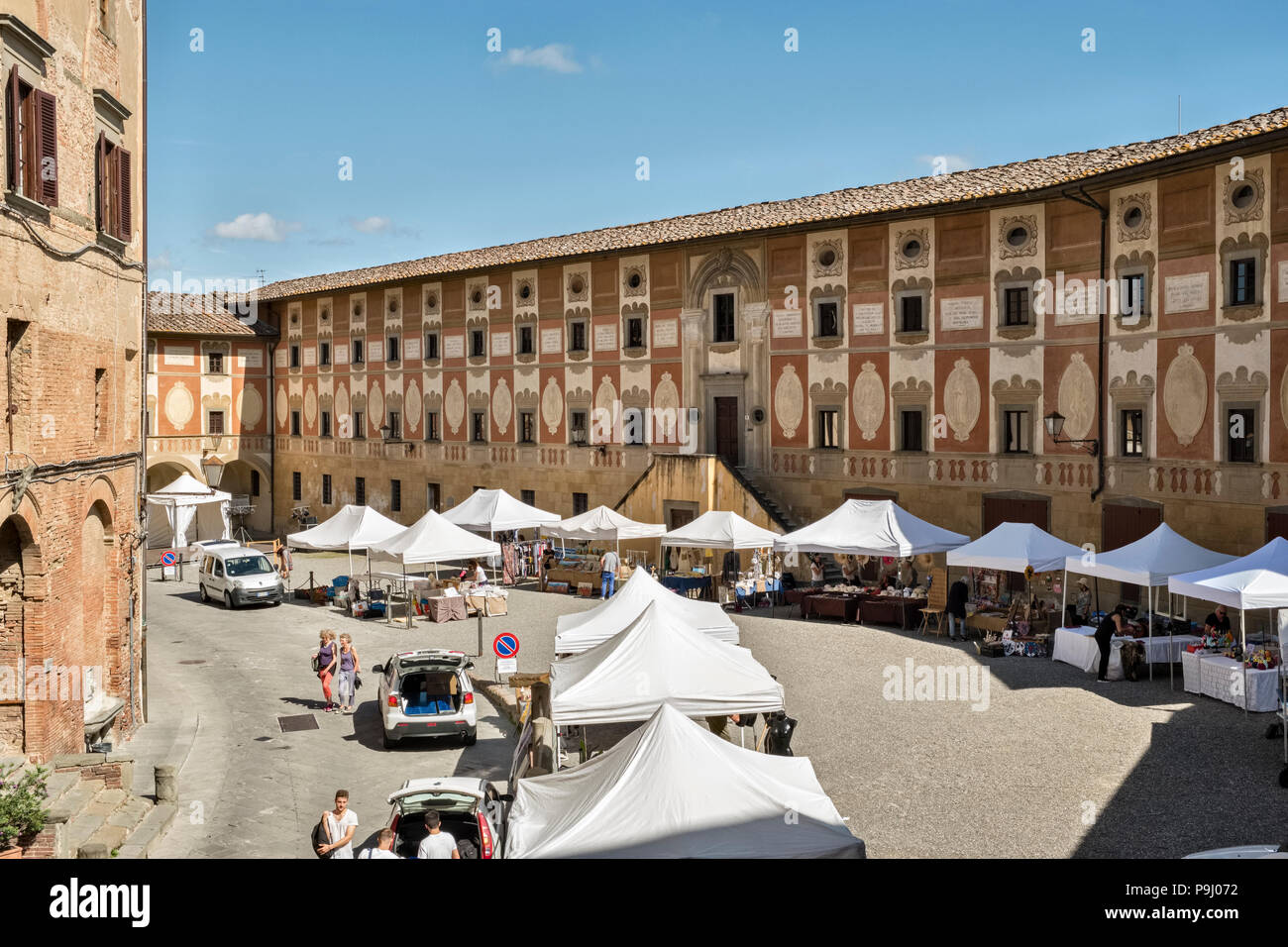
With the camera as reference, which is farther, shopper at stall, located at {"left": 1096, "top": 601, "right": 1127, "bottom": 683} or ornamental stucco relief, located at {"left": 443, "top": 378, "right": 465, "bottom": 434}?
ornamental stucco relief, located at {"left": 443, "top": 378, "right": 465, "bottom": 434}

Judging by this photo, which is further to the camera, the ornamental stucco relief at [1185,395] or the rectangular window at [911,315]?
the rectangular window at [911,315]

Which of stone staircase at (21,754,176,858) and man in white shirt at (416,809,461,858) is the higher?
man in white shirt at (416,809,461,858)

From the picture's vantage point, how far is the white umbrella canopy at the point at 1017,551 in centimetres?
2194

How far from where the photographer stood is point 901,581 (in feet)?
86.8

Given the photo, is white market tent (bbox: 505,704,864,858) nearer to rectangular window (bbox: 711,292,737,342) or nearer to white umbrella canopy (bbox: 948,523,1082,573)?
white umbrella canopy (bbox: 948,523,1082,573)

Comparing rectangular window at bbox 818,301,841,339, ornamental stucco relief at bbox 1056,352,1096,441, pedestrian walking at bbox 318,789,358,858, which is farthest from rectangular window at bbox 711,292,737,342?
pedestrian walking at bbox 318,789,358,858

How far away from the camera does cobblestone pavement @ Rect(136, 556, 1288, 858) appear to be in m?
12.0

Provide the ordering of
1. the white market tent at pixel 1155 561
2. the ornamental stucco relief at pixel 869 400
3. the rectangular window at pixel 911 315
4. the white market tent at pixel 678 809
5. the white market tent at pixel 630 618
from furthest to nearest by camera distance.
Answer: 1. the ornamental stucco relief at pixel 869 400
2. the rectangular window at pixel 911 315
3. the white market tent at pixel 1155 561
4. the white market tent at pixel 630 618
5. the white market tent at pixel 678 809

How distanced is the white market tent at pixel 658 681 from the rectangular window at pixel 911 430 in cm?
1641

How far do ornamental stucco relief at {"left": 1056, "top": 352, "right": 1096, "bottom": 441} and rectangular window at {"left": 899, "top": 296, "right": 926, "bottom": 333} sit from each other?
13.5ft

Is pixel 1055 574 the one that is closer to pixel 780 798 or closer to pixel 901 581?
pixel 901 581

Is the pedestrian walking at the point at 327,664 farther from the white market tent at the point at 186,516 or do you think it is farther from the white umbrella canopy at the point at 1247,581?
the white market tent at the point at 186,516

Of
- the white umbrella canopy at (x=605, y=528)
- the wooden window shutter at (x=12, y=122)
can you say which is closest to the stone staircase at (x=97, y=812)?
the wooden window shutter at (x=12, y=122)
